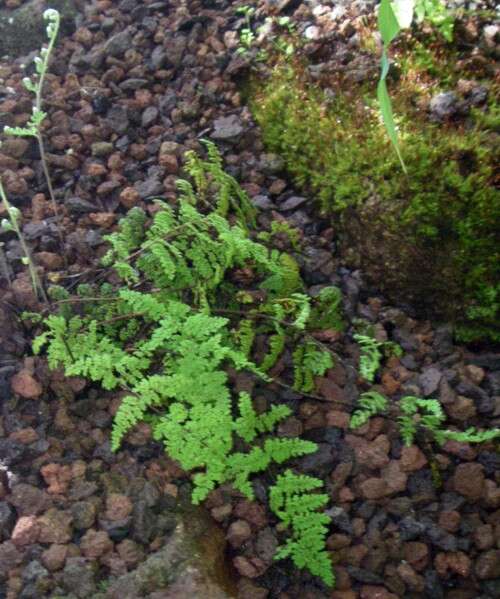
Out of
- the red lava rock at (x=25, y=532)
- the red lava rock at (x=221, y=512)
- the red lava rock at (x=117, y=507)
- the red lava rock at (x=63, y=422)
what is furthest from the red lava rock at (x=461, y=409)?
the red lava rock at (x=25, y=532)

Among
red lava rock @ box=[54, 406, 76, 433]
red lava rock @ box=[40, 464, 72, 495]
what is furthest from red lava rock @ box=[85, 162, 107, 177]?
red lava rock @ box=[40, 464, 72, 495]

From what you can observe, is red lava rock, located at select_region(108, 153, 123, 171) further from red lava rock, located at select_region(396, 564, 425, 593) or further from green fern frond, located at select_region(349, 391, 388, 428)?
red lava rock, located at select_region(396, 564, 425, 593)

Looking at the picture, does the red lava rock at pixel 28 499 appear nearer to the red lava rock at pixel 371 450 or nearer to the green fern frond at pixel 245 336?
the green fern frond at pixel 245 336

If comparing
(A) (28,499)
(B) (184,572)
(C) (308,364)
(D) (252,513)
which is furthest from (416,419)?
(A) (28,499)

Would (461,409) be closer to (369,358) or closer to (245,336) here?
(369,358)

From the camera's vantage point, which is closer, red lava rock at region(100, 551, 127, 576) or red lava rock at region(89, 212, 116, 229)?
red lava rock at region(100, 551, 127, 576)
